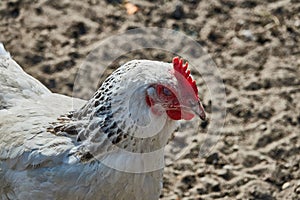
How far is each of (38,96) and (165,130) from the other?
1.09m

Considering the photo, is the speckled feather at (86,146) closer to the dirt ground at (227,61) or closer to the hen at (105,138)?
the hen at (105,138)

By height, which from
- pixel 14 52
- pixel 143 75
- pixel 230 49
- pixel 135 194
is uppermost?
pixel 230 49

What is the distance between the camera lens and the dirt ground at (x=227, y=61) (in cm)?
522

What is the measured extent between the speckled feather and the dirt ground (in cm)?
139

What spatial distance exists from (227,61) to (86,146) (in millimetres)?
2640

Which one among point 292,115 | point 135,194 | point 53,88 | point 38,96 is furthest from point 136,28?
point 135,194

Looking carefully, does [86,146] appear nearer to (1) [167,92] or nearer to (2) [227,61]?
(1) [167,92]

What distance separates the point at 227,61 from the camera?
239 inches

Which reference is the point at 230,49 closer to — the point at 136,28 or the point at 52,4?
the point at 136,28

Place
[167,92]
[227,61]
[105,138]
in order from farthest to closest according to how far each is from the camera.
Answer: [227,61], [105,138], [167,92]

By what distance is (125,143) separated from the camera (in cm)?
360

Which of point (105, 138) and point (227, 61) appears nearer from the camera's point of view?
point (105, 138)

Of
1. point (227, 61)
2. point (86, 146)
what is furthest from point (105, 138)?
point (227, 61)

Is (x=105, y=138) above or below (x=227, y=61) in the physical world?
below
